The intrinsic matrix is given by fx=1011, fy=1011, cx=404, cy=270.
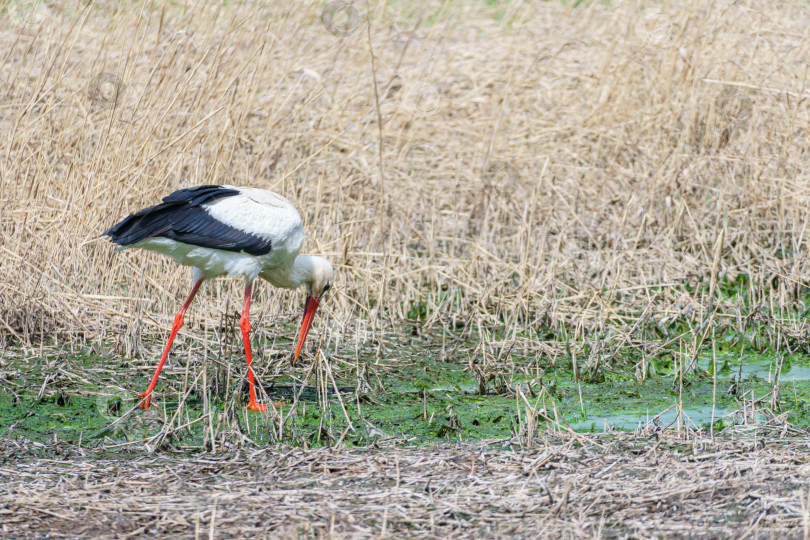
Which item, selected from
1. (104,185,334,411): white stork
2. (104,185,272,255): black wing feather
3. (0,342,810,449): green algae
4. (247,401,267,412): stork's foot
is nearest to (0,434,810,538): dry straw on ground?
(0,342,810,449): green algae

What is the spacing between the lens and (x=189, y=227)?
539 centimetres

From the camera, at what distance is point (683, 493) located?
3.76 m

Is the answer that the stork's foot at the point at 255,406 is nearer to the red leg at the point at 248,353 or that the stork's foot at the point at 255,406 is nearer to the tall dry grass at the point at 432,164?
the red leg at the point at 248,353

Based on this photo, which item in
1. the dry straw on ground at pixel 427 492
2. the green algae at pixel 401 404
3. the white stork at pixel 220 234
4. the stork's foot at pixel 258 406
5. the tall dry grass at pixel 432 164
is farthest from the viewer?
the tall dry grass at pixel 432 164

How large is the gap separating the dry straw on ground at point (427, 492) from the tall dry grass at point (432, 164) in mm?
1833

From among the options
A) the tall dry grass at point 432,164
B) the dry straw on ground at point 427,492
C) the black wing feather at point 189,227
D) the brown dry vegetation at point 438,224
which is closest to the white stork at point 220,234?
the black wing feather at point 189,227

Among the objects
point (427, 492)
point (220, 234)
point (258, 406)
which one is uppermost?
point (220, 234)

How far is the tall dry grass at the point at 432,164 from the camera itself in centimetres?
Result: 650

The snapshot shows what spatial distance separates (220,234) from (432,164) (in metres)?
3.33

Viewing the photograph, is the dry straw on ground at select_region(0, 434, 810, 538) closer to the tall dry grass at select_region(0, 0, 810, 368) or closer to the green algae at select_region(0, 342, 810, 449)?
the green algae at select_region(0, 342, 810, 449)

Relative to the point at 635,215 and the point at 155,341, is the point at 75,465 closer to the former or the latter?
the point at 155,341

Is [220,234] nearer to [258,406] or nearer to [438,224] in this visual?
[258,406]

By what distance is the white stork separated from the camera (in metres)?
5.34

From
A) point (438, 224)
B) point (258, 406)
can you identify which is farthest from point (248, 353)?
point (438, 224)
